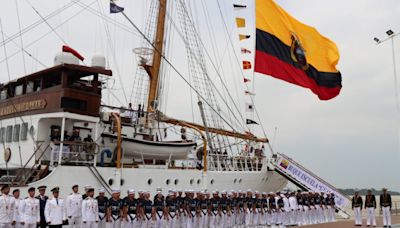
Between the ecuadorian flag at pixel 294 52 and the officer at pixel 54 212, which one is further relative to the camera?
the ecuadorian flag at pixel 294 52

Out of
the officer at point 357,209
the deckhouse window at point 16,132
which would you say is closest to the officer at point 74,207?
the deckhouse window at point 16,132

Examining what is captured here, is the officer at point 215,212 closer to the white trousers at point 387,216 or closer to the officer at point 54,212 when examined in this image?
the officer at point 54,212

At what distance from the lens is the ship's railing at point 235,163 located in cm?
2105

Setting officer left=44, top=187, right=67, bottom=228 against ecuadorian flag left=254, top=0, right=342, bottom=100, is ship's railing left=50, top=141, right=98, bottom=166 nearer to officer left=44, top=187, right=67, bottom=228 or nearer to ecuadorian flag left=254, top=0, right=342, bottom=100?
officer left=44, top=187, right=67, bottom=228

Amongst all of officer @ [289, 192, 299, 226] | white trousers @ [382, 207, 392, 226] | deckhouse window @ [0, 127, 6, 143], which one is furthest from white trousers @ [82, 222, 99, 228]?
white trousers @ [382, 207, 392, 226]

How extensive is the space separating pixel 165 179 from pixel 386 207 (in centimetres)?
930

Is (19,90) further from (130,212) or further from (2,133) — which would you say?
(130,212)

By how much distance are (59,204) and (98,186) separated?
353 cm

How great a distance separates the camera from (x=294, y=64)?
21469 mm

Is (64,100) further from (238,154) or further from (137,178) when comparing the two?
(238,154)

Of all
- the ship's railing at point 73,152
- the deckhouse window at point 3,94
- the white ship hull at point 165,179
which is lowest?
the white ship hull at point 165,179

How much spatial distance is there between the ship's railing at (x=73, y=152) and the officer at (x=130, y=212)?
2910 mm

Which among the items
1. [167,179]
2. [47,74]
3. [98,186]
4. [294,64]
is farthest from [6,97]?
[294,64]

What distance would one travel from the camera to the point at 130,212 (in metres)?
13.2
